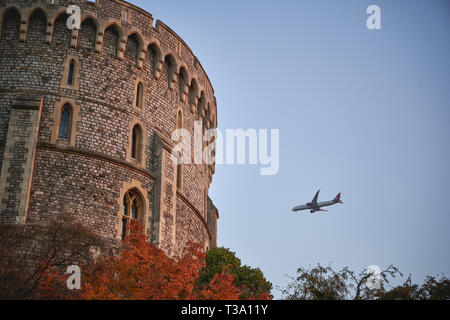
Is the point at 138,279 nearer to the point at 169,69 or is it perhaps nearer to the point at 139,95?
the point at 139,95

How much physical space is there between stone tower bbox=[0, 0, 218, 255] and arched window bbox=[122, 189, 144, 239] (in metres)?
0.04

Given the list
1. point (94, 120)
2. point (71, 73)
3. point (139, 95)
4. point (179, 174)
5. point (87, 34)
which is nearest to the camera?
point (94, 120)

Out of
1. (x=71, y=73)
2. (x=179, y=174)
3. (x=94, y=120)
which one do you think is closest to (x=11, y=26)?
(x=71, y=73)

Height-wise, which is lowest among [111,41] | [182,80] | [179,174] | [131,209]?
[131,209]

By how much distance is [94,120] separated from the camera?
26.3 meters

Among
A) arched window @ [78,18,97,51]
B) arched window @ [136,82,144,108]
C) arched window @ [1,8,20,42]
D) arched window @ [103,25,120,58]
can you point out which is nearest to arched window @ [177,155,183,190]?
arched window @ [136,82,144,108]

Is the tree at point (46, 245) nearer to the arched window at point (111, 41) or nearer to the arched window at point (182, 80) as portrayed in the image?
the arched window at point (111, 41)

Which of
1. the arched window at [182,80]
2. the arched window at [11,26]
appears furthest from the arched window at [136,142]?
the arched window at [11,26]

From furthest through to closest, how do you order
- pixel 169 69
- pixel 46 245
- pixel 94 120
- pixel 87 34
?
pixel 169 69, pixel 87 34, pixel 94 120, pixel 46 245

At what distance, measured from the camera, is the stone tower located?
24.4m

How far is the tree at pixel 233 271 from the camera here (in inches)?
1054

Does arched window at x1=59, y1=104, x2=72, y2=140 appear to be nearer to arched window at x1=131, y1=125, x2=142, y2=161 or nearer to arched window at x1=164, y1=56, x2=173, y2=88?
arched window at x1=131, y1=125, x2=142, y2=161

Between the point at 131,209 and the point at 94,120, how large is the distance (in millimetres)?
3894
